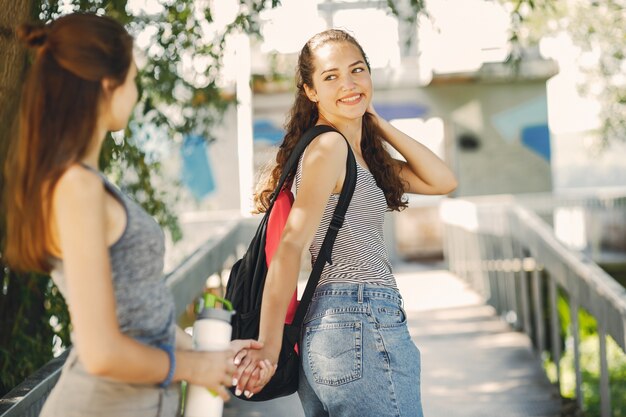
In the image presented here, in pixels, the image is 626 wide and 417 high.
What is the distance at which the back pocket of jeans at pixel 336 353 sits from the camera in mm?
2281

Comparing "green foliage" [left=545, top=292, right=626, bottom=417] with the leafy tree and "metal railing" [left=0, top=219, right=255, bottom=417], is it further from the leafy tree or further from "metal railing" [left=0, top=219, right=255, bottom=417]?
the leafy tree

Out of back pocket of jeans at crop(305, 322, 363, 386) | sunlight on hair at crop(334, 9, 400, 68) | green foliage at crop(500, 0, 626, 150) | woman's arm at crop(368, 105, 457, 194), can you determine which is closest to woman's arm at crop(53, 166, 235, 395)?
back pocket of jeans at crop(305, 322, 363, 386)

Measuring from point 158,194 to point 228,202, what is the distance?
36.2 feet

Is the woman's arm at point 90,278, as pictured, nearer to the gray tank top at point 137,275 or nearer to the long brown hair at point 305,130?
the gray tank top at point 137,275

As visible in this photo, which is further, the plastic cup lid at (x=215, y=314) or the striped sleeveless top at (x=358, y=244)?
the striped sleeveless top at (x=358, y=244)

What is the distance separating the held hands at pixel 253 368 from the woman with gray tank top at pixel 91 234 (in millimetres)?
492

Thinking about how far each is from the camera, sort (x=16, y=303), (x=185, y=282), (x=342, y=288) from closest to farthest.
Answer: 1. (x=342, y=288)
2. (x=16, y=303)
3. (x=185, y=282)

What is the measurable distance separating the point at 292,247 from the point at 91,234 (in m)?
0.85

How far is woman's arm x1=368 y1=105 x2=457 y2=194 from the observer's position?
2.88m

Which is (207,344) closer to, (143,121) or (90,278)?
(90,278)

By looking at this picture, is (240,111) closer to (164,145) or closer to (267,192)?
(164,145)

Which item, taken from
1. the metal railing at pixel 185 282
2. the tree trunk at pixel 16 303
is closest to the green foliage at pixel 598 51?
the metal railing at pixel 185 282

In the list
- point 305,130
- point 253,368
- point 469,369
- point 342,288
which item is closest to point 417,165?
point 305,130

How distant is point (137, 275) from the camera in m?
1.64
